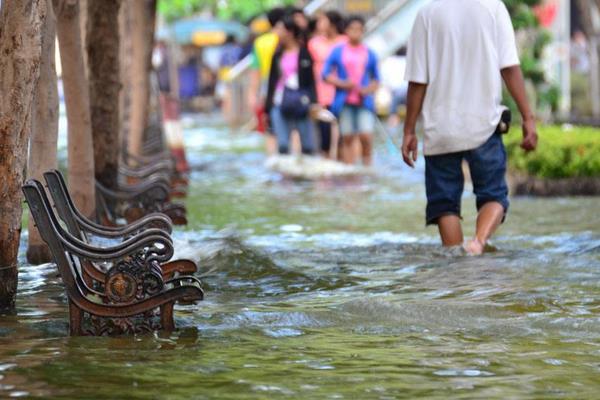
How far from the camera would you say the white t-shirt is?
10.2m

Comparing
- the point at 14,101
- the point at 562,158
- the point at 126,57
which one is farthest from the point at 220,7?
the point at 14,101

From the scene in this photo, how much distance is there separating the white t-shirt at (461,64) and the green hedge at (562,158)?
18.8 feet

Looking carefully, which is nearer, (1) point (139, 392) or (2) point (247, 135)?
(1) point (139, 392)

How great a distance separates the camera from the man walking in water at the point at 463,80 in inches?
401

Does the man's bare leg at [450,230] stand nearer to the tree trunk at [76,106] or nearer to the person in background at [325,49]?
the tree trunk at [76,106]

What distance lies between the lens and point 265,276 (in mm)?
9961

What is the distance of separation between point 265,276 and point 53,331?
256 centimetres

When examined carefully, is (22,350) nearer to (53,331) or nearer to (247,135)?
(53,331)

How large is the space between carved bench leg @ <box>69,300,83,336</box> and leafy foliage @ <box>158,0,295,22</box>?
139ft

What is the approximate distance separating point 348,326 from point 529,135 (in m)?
2.79

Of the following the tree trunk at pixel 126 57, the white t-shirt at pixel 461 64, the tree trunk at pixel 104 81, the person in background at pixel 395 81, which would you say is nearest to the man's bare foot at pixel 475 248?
the white t-shirt at pixel 461 64

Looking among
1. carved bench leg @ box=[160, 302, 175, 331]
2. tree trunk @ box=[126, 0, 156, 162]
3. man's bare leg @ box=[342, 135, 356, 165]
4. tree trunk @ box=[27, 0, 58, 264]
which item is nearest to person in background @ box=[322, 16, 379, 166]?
man's bare leg @ box=[342, 135, 356, 165]

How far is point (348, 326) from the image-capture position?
801cm

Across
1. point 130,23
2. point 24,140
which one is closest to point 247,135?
point 130,23
